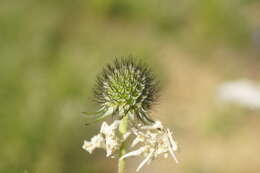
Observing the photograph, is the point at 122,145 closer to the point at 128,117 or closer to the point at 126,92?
the point at 128,117

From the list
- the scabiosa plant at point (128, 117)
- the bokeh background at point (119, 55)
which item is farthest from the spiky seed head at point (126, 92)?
the bokeh background at point (119, 55)

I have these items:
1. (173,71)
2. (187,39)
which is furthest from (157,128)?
(187,39)

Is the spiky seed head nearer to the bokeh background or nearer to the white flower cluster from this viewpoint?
the white flower cluster

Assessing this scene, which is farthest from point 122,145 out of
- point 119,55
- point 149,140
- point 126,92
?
point 119,55

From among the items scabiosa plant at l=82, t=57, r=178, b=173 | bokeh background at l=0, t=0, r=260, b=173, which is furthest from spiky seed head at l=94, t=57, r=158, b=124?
bokeh background at l=0, t=0, r=260, b=173

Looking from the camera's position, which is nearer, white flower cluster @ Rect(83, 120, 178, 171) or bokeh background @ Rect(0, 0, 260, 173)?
white flower cluster @ Rect(83, 120, 178, 171)

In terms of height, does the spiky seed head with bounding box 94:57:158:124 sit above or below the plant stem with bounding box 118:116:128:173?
above
